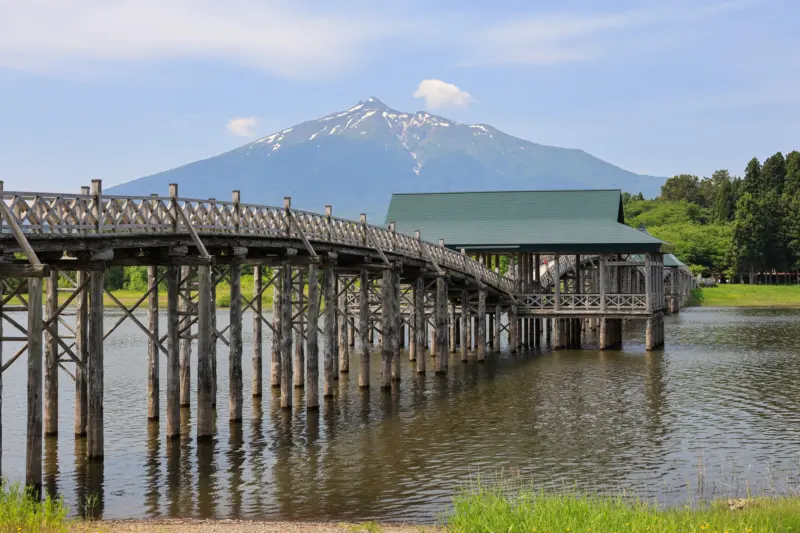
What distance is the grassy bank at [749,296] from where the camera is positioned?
11194 cm

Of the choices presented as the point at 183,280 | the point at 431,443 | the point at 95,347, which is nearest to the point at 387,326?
the point at 431,443

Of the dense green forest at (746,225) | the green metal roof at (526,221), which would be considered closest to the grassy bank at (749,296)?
the dense green forest at (746,225)

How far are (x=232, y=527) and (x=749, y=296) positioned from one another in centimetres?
10754

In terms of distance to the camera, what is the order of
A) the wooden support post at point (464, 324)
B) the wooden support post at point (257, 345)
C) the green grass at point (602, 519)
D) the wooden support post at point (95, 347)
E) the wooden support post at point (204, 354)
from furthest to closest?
the wooden support post at point (464, 324)
the wooden support post at point (257, 345)
the wooden support post at point (204, 354)
the wooden support post at point (95, 347)
the green grass at point (602, 519)

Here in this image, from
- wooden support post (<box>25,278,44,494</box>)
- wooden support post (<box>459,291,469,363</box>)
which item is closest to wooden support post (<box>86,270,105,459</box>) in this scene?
wooden support post (<box>25,278,44,494</box>)

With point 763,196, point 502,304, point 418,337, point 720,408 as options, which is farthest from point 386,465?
point 763,196

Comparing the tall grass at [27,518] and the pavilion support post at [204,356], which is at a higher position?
the pavilion support post at [204,356]

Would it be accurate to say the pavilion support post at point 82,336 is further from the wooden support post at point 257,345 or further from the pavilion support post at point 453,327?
the pavilion support post at point 453,327

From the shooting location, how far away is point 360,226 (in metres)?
37.7

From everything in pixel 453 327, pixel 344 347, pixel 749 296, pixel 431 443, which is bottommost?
pixel 431 443

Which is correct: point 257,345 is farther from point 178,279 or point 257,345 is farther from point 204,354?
point 204,354

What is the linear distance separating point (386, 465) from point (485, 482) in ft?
9.69

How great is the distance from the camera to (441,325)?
44.9 meters

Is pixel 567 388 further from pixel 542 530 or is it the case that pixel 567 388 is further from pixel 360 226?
pixel 542 530
